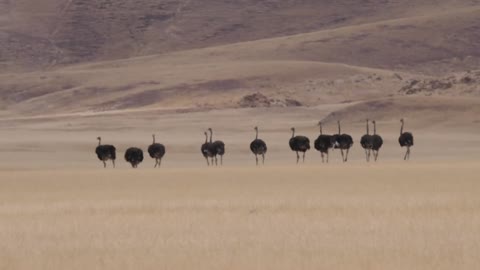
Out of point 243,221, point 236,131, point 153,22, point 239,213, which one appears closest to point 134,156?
point 239,213

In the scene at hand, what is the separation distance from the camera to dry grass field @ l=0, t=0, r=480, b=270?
661 inches

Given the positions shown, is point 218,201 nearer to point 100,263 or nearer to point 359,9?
point 100,263

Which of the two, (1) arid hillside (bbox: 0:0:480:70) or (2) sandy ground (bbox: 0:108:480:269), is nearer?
(2) sandy ground (bbox: 0:108:480:269)

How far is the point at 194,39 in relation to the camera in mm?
166000

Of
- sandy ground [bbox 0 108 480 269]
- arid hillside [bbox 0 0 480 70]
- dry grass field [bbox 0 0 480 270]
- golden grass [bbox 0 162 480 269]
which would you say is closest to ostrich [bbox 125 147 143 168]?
dry grass field [bbox 0 0 480 270]

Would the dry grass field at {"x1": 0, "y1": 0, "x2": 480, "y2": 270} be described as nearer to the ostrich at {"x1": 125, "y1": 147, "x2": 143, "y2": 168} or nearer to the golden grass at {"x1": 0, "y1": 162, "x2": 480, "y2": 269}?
the golden grass at {"x1": 0, "y1": 162, "x2": 480, "y2": 269}

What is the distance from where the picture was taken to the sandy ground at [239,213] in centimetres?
1536

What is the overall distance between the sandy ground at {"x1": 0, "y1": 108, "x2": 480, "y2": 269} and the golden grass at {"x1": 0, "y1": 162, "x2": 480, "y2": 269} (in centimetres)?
2

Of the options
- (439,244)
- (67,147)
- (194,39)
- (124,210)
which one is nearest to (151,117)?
(67,147)

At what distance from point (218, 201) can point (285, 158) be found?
22089 millimetres

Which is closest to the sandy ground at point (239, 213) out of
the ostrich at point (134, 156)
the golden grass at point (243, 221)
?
the golden grass at point (243, 221)

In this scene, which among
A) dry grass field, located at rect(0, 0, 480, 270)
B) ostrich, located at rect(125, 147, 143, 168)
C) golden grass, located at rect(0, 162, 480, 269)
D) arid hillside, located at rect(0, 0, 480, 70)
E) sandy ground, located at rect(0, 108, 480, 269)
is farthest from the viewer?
arid hillside, located at rect(0, 0, 480, 70)

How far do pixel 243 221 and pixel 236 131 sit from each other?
42727 millimetres

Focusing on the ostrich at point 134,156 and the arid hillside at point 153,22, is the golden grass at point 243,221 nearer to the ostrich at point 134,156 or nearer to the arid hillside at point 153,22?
the ostrich at point 134,156
